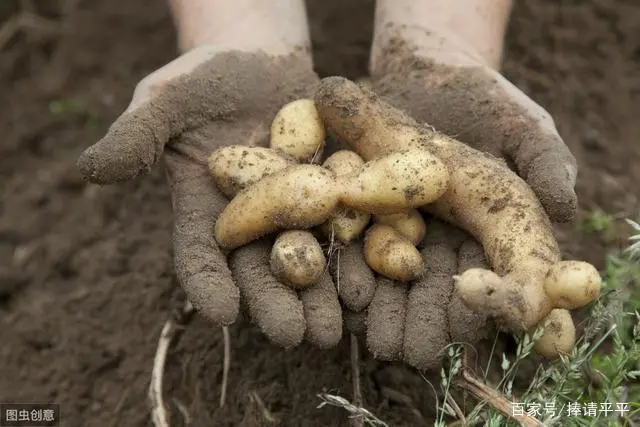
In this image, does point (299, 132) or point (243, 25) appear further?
point (243, 25)

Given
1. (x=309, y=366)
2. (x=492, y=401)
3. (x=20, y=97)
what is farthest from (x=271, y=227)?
(x=20, y=97)

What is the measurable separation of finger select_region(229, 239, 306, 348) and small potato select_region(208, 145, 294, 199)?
0.44 feet

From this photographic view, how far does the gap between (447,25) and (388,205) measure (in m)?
0.72

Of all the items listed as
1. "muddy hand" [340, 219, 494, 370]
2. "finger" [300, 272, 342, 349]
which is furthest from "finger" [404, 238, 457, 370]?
"finger" [300, 272, 342, 349]

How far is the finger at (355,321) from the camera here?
158 cm

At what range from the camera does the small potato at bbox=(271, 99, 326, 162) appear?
1.75 meters

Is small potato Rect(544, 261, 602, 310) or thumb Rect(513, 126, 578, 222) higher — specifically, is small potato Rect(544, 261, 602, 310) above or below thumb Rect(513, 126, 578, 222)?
below

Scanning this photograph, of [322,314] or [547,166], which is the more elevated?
[547,166]

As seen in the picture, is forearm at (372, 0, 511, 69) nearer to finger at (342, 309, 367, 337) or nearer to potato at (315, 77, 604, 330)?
potato at (315, 77, 604, 330)

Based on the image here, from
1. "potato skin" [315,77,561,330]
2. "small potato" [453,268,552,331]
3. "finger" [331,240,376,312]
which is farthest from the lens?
"finger" [331,240,376,312]

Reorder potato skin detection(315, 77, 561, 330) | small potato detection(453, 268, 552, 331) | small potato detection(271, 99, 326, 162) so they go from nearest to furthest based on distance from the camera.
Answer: small potato detection(453, 268, 552, 331)
potato skin detection(315, 77, 561, 330)
small potato detection(271, 99, 326, 162)

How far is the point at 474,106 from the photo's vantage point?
1.80 metres

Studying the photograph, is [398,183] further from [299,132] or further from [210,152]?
[210,152]

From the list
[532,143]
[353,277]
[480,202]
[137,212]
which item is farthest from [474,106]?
[137,212]
